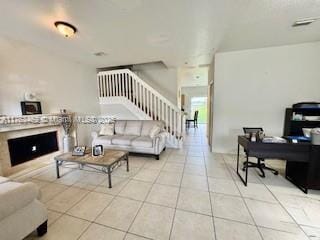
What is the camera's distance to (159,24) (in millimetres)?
2467

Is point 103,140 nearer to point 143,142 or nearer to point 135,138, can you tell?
point 135,138

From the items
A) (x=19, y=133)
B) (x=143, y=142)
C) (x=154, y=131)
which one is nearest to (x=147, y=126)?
(x=154, y=131)

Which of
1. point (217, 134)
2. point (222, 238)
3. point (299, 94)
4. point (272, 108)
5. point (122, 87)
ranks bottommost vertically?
point (222, 238)

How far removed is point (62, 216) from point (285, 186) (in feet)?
11.0

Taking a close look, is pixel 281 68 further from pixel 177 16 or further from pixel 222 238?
pixel 222 238

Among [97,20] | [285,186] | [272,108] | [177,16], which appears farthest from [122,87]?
[285,186]

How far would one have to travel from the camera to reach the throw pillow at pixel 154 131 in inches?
155

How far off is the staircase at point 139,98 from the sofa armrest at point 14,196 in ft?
11.6

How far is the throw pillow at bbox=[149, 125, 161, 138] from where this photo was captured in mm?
3939

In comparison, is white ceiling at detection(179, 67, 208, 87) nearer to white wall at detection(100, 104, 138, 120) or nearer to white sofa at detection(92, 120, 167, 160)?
white wall at detection(100, 104, 138, 120)

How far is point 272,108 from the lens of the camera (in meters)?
3.67

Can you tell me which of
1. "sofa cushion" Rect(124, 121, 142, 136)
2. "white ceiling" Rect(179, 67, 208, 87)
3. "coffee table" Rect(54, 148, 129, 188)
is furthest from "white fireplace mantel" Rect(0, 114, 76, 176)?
"white ceiling" Rect(179, 67, 208, 87)

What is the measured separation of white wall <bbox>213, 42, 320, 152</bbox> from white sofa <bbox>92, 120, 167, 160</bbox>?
1.66 meters

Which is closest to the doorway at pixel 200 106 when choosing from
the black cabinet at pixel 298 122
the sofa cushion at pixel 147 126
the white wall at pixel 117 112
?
the white wall at pixel 117 112
